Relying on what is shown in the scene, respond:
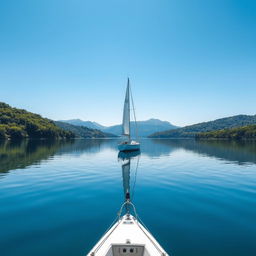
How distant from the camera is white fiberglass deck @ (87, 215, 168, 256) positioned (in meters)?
7.59

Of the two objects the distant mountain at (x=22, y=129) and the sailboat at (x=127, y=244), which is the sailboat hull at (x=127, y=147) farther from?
the distant mountain at (x=22, y=129)

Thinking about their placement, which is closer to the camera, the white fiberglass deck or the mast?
the white fiberglass deck

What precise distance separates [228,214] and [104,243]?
11.4 meters

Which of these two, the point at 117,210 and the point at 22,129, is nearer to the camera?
the point at 117,210

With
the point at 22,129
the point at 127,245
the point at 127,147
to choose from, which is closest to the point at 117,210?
the point at 127,245

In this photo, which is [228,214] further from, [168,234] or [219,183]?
[219,183]

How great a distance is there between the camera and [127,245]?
805 centimetres

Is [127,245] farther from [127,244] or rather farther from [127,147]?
[127,147]

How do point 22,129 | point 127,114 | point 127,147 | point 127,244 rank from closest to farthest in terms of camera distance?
point 127,244 → point 127,147 → point 127,114 → point 22,129

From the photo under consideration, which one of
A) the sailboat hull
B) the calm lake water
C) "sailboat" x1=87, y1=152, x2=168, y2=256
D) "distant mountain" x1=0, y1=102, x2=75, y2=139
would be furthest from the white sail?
"distant mountain" x1=0, y1=102, x2=75, y2=139

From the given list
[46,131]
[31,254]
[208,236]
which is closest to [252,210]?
[208,236]

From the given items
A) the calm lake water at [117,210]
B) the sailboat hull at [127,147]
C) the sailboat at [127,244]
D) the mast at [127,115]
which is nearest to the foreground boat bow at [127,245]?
the sailboat at [127,244]

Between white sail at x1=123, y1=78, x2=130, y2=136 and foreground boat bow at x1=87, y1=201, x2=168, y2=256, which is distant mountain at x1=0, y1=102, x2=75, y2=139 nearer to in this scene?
white sail at x1=123, y1=78, x2=130, y2=136

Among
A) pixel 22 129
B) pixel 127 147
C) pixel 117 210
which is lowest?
pixel 117 210
